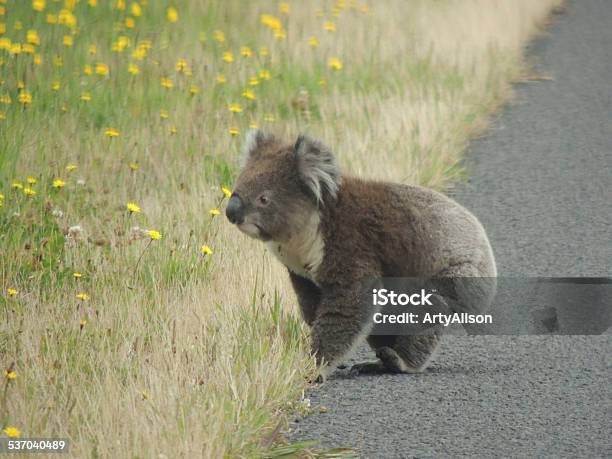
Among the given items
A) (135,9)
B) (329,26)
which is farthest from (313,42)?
(135,9)

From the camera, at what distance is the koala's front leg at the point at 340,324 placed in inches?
209

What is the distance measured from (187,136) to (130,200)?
1.37m

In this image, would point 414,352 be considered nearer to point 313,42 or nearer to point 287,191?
point 287,191

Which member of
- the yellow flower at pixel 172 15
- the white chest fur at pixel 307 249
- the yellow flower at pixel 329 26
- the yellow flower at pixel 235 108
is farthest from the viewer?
the yellow flower at pixel 172 15

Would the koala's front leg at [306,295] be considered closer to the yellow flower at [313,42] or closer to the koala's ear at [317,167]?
the koala's ear at [317,167]

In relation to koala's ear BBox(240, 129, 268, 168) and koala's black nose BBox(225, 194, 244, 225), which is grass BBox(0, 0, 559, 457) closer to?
koala's black nose BBox(225, 194, 244, 225)

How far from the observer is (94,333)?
203 inches

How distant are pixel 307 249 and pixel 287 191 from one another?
1.08 ft

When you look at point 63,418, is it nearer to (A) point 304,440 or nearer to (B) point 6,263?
(A) point 304,440

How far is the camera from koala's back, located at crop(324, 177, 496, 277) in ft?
18.0

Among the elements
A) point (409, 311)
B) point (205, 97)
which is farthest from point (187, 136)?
point (409, 311)

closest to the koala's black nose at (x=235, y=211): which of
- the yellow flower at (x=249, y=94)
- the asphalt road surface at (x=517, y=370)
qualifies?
the asphalt road surface at (x=517, y=370)

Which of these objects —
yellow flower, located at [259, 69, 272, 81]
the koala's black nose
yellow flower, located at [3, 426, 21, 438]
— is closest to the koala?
A: the koala's black nose

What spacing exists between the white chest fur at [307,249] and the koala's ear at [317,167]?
157mm
